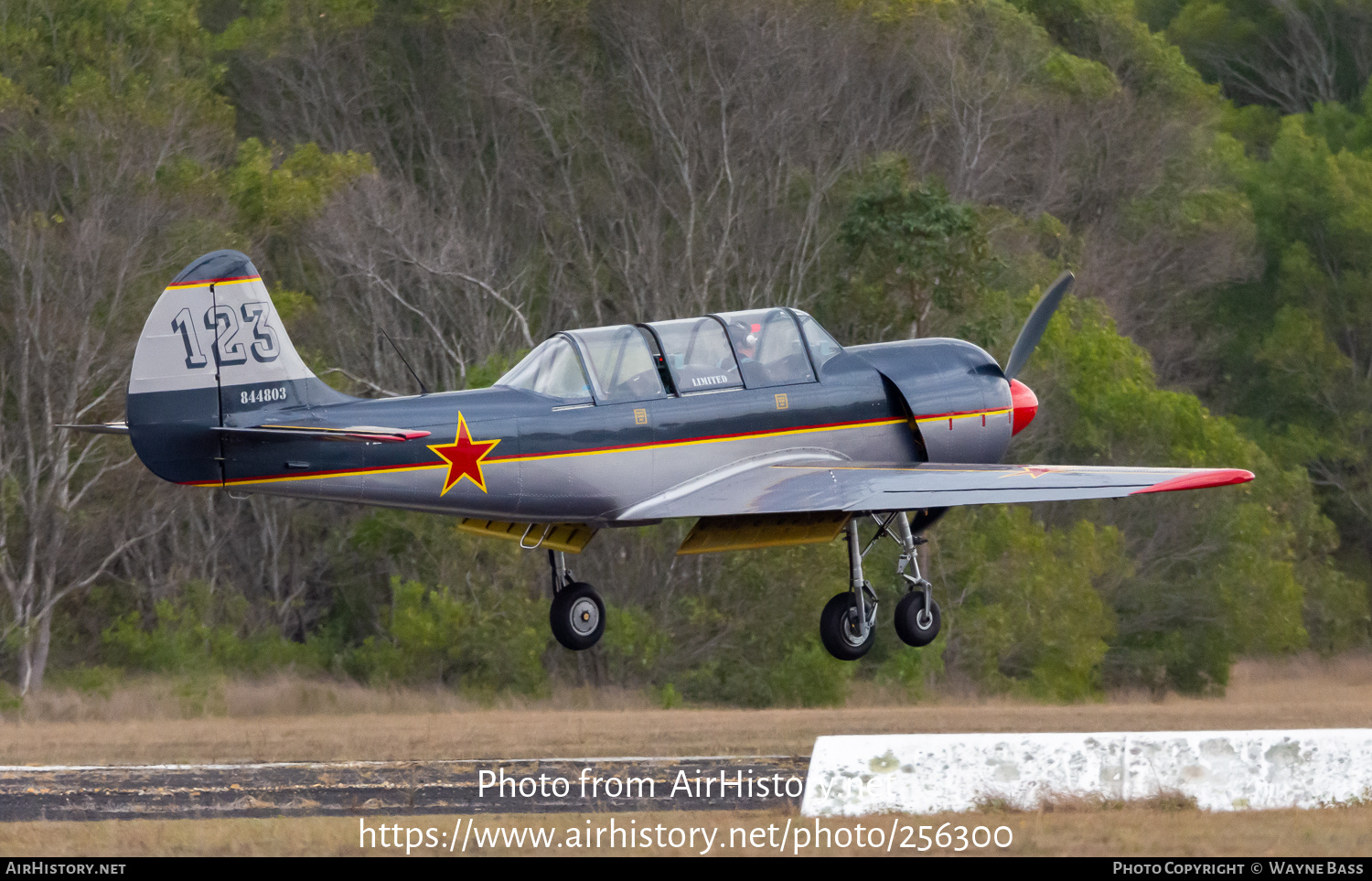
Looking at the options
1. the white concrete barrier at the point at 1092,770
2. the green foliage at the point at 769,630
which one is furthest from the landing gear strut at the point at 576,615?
the green foliage at the point at 769,630

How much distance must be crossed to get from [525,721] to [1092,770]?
13020 mm

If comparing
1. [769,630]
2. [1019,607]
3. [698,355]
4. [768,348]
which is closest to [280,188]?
[769,630]

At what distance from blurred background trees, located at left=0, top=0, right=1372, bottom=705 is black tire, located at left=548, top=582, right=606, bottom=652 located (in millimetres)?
15937

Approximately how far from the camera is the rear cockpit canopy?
15.9m

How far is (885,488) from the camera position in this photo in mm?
16062

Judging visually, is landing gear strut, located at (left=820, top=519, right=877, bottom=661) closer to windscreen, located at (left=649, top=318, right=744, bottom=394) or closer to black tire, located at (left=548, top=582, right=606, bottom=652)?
windscreen, located at (left=649, top=318, right=744, bottom=394)

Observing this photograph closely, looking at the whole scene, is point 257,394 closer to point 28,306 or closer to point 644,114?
point 28,306

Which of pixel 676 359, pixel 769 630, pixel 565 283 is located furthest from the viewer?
pixel 565 283

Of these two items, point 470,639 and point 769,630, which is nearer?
point 470,639

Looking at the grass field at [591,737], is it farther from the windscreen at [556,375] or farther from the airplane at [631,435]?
the windscreen at [556,375]

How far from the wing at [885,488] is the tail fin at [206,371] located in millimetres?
3363

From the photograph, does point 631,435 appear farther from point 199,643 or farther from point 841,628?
point 199,643

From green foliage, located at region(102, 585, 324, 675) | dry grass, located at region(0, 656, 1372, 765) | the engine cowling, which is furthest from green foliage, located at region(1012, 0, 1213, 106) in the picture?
the engine cowling

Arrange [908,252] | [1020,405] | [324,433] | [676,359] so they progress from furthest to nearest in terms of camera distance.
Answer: [908,252], [1020,405], [676,359], [324,433]
